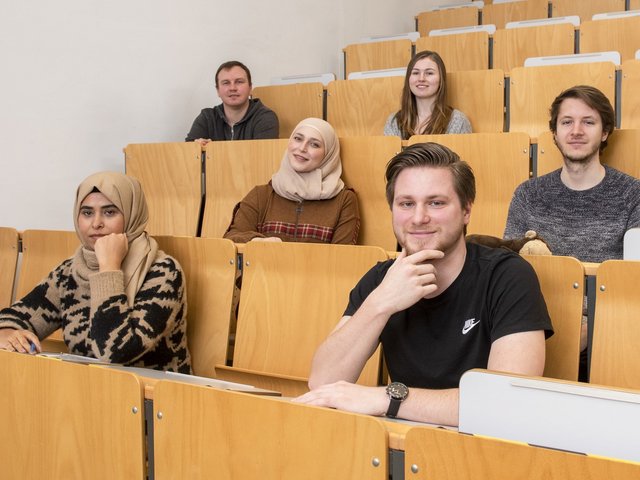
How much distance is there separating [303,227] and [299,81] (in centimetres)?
134

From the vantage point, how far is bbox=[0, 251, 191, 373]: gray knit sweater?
6.13 ft

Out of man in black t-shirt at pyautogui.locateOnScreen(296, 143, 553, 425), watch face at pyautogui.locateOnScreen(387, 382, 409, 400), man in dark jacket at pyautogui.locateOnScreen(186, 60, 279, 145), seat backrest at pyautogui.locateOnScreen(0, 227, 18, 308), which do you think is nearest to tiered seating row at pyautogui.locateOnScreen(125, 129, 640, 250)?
man in dark jacket at pyautogui.locateOnScreen(186, 60, 279, 145)

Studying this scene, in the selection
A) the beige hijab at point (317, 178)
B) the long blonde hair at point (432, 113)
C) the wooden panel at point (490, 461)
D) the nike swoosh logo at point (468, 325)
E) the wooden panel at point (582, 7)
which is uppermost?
the wooden panel at point (582, 7)

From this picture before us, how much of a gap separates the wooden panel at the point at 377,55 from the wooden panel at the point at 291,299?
244cm

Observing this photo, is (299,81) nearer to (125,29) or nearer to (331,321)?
(125,29)

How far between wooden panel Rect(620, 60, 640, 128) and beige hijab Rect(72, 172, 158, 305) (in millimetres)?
1701

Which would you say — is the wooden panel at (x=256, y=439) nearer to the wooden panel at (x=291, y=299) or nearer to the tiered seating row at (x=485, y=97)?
the wooden panel at (x=291, y=299)

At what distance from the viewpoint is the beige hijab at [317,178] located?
2.69 m

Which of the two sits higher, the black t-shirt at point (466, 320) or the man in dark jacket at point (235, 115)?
the man in dark jacket at point (235, 115)

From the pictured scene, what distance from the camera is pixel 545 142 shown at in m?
2.47

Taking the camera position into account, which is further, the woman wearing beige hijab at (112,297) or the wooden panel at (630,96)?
the wooden panel at (630,96)

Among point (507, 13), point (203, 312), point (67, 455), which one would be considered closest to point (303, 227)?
point (203, 312)

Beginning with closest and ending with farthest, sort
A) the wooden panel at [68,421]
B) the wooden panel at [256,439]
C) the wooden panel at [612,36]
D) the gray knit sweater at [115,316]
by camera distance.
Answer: the wooden panel at [256,439] → the wooden panel at [68,421] → the gray knit sweater at [115,316] → the wooden panel at [612,36]

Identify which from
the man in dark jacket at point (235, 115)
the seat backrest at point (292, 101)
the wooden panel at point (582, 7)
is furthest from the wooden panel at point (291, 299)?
the wooden panel at point (582, 7)
